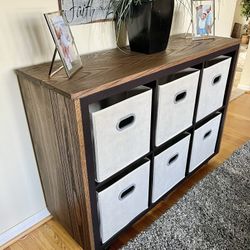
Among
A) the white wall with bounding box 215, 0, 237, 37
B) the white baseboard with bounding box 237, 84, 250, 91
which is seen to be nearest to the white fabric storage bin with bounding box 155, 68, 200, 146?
the white wall with bounding box 215, 0, 237, 37

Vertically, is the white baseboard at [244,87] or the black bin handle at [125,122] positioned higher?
the black bin handle at [125,122]

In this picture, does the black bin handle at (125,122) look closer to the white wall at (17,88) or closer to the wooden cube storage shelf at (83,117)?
the wooden cube storage shelf at (83,117)

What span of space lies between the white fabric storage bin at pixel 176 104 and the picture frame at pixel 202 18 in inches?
11.8

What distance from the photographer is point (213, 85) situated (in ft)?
4.32

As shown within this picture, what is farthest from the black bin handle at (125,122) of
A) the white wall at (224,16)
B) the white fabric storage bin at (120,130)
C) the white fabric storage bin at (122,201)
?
the white wall at (224,16)

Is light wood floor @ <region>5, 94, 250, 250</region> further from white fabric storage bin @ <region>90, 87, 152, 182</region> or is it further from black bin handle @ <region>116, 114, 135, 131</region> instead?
black bin handle @ <region>116, 114, 135, 131</region>

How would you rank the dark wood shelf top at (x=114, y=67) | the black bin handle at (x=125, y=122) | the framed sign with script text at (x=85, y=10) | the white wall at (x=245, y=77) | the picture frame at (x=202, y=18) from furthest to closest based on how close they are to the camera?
the white wall at (x=245, y=77) < the picture frame at (x=202, y=18) < the framed sign with script text at (x=85, y=10) < the black bin handle at (x=125, y=122) < the dark wood shelf top at (x=114, y=67)

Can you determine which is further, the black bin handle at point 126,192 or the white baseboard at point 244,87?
the white baseboard at point 244,87

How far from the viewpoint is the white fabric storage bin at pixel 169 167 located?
47.1 inches

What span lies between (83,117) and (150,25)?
53cm

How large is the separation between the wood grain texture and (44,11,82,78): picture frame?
12 cm

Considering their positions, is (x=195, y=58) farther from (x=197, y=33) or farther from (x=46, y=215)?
(x=46, y=215)

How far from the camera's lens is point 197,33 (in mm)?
1359

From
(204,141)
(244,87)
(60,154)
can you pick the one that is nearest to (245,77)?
(244,87)
